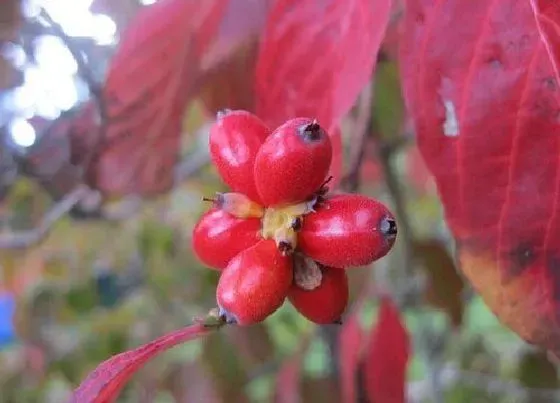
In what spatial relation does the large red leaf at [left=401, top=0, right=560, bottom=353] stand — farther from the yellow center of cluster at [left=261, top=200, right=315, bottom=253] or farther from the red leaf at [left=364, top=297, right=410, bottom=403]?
the red leaf at [left=364, top=297, right=410, bottom=403]

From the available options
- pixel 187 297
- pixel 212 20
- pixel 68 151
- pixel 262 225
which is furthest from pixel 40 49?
pixel 262 225

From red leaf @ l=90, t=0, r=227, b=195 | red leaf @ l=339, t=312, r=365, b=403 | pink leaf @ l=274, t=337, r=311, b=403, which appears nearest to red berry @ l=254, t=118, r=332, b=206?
red leaf @ l=90, t=0, r=227, b=195

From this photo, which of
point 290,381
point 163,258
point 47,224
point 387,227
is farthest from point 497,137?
point 163,258

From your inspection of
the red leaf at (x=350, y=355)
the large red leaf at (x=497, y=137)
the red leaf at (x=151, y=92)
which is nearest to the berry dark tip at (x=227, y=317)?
the large red leaf at (x=497, y=137)

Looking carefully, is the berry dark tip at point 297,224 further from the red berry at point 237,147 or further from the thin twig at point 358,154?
the thin twig at point 358,154

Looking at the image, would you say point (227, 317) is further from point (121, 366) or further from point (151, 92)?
point (151, 92)

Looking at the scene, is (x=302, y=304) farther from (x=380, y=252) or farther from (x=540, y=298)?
(x=540, y=298)
